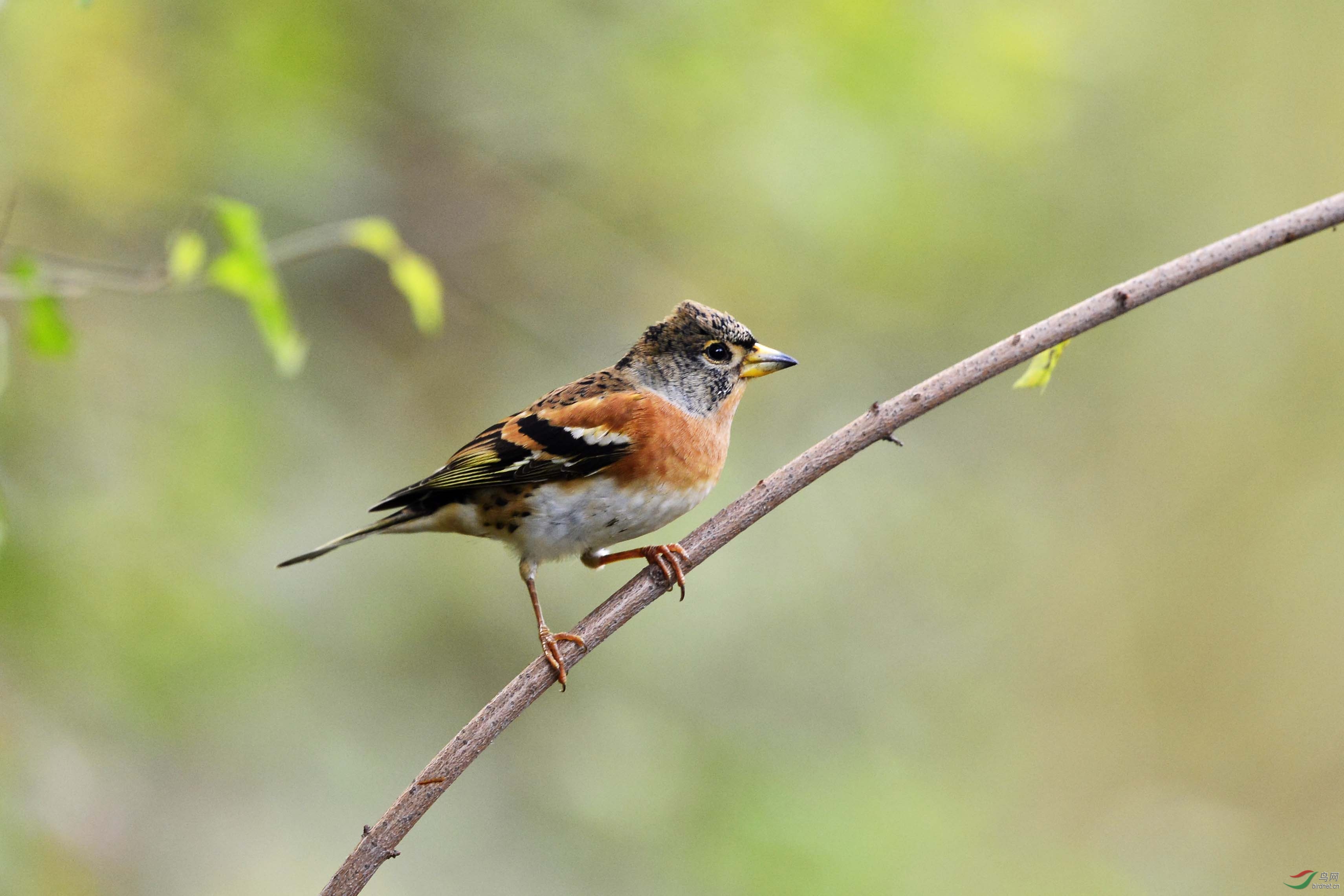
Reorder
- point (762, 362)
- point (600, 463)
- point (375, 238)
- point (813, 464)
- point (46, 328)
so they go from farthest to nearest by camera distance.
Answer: point (762, 362) < point (600, 463) < point (375, 238) < point (813, 464) < point (46, 328)

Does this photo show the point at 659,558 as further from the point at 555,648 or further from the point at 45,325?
the point at 45,325

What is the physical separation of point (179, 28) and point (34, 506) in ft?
7.27

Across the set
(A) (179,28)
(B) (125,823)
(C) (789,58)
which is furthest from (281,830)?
(C) (789,58)

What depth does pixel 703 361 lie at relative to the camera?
379 cm

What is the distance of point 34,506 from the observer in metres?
4.09

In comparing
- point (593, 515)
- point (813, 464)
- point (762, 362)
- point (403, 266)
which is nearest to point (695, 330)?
point (762, 362)

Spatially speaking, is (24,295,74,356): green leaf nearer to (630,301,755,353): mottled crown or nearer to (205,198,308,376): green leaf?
(205,198,308,376): green leaf

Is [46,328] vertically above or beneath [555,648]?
above

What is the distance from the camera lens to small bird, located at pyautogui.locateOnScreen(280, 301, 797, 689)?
3424 mm

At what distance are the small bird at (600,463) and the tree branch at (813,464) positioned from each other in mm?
758

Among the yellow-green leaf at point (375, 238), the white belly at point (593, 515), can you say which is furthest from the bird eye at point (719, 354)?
the yellow-green leaf at point (375, 238)

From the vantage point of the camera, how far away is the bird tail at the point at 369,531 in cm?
319

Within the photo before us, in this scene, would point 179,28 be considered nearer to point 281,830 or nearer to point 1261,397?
point 281,830

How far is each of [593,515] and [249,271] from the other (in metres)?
1.34
